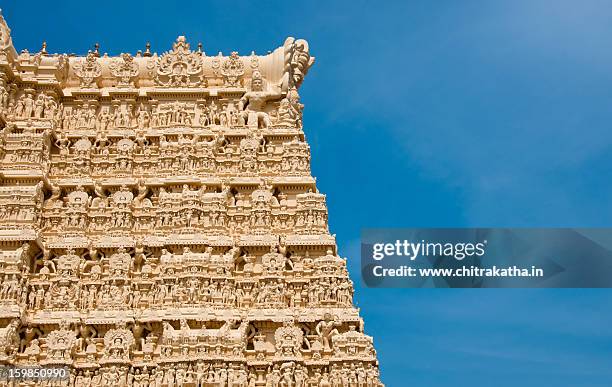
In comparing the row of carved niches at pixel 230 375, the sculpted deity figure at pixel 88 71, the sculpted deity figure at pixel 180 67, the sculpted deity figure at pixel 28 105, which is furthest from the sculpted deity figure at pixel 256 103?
the row of carved niches at pixel 230 375

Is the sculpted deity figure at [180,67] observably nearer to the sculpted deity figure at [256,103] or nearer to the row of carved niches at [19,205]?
the sculpted deity figure at [256,103]

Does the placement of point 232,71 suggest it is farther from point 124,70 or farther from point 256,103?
point 124,70

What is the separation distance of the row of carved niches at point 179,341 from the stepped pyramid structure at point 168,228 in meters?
0.05

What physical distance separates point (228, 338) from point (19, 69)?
50.4ft

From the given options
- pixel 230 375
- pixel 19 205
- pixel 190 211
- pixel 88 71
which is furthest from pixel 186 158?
pixel 230 375

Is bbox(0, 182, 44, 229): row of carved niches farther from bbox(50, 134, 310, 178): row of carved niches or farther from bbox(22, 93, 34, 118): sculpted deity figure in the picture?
bbox(22, 93, 34, 118): sculpted deity figure

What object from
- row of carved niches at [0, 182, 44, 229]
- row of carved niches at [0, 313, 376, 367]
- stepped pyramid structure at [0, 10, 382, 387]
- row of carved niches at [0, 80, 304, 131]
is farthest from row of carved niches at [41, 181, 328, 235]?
row of carved niches at [0, 313, 376, 367]

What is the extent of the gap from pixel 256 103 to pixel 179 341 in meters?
11.3

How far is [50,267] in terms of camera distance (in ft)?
102

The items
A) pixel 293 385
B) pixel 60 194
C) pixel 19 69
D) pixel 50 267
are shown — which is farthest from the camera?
pixel 19 69

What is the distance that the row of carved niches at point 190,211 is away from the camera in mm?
31703

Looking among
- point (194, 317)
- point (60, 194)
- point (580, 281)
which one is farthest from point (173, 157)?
point (580, 281)

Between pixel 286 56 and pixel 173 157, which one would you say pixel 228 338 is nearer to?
pixel 173 157

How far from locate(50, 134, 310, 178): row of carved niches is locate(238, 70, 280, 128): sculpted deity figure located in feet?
3.93
